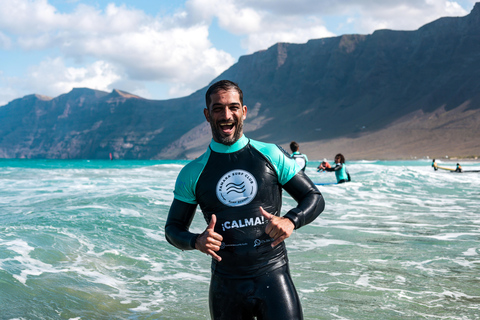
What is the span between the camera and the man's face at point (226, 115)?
117 inches

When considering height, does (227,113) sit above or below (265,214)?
above

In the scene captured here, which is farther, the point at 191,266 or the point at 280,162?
the point at 191,266

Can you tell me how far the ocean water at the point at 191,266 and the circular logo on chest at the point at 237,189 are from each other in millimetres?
3044

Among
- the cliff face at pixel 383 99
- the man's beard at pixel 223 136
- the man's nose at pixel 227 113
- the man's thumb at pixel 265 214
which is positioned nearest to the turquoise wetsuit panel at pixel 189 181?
the man's beard at pixel 223 136

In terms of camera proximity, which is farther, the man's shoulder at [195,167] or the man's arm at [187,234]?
the man's shoulder at [195,167]

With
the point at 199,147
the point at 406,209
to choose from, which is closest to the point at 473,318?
the point at 406,209

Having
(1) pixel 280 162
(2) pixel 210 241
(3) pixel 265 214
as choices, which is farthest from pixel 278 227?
(1) pixel 280 162

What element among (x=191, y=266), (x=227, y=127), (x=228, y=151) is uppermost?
(x=227, y=127)

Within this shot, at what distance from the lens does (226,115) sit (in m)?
2.97

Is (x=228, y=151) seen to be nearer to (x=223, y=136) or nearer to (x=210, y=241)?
(x=223, y=136)

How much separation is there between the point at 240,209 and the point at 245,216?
0.17 ft

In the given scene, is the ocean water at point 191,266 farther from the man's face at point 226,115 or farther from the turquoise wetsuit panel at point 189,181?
the man's face at point 226,115

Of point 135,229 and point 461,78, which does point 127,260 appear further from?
point 461,78

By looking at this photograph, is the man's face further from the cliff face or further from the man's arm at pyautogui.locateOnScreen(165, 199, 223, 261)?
the cliff face
